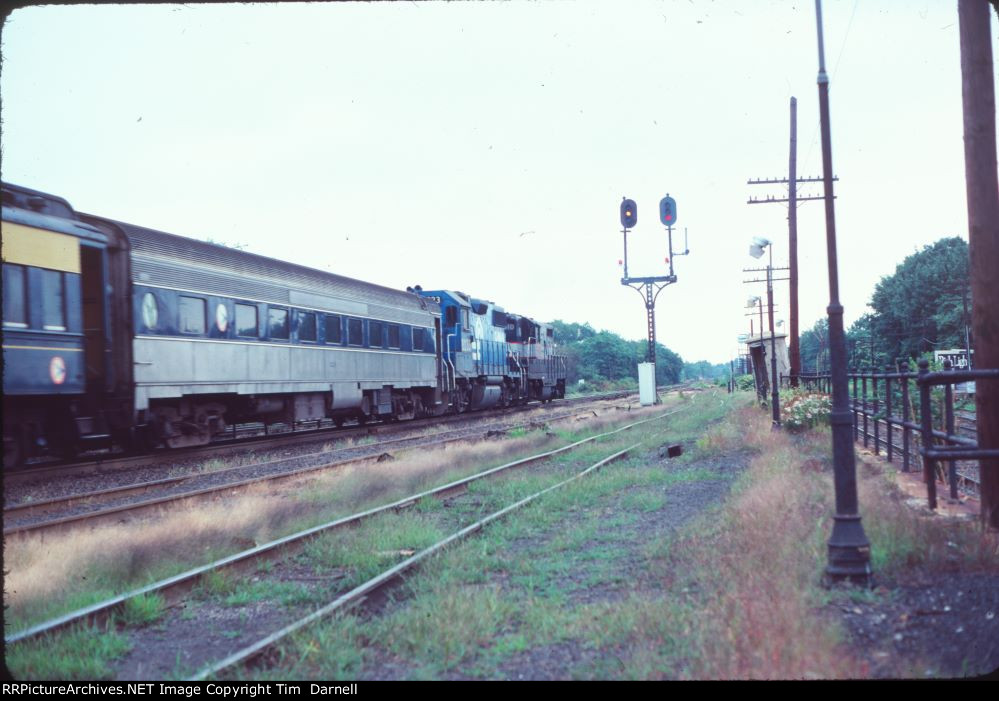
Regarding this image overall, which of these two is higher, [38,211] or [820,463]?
[38,211]

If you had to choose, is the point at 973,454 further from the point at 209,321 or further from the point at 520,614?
the point at 209,321

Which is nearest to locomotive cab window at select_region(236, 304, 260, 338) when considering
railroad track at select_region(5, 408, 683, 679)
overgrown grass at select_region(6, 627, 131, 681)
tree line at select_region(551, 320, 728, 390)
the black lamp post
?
railroad track at select_region(5, 408, 683, 679)

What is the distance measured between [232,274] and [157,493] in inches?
240

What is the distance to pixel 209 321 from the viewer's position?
50.7 ft

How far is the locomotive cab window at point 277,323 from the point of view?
17.6m

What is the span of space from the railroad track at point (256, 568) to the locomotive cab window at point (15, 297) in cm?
506

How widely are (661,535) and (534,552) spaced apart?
4.54 feet

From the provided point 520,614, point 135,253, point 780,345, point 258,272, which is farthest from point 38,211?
point 780,345

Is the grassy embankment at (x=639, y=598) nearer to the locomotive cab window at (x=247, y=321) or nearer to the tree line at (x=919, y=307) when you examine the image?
the locomotive cab window at (x=247, y=321)

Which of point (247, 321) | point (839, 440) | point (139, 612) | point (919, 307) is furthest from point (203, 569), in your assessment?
point (919, 307)

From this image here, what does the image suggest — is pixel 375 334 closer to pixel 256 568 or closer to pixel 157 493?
pixel 157 493

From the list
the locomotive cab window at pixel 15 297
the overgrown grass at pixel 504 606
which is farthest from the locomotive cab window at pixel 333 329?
the overgrown grass at pixel 504 606

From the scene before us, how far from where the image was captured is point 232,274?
53.7 feet

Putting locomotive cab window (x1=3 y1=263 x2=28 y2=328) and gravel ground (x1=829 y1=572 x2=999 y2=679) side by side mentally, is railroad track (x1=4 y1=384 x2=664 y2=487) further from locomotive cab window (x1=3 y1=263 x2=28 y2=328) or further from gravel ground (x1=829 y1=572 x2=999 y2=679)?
gravel ground (x1=829 y1=572 x2=999 y2=679)
